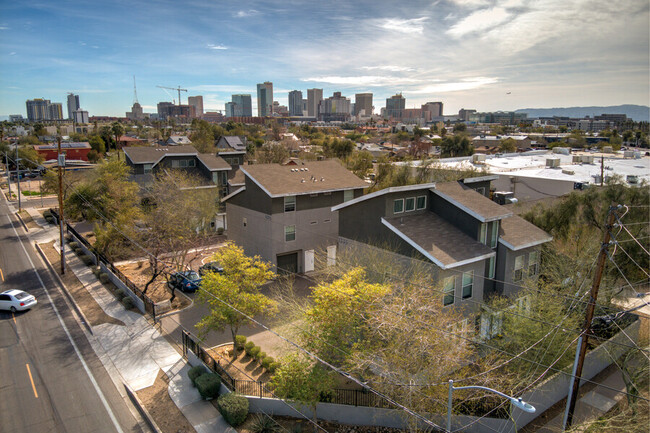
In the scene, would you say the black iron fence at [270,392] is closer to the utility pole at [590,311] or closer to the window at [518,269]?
the utility pole at [590,311]

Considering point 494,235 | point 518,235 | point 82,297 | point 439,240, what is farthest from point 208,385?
point 518,235

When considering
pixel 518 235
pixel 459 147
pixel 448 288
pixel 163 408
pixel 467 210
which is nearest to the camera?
pixel 163 408

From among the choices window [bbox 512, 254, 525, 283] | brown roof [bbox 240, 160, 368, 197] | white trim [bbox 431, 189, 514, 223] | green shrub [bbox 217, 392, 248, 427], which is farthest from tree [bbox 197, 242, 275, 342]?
window [bbox 512, 254, 525, 283]

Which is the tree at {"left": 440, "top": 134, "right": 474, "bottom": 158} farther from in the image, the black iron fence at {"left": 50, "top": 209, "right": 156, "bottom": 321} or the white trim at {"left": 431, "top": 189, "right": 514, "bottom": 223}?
the black iron fence at {"left": 50, "top": 209, "right": 156, "bottom": 321}

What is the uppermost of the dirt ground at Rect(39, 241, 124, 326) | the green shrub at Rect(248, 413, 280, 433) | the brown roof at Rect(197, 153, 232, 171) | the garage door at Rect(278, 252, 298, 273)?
the brown roof at Rect(197, 153, 232, 171)

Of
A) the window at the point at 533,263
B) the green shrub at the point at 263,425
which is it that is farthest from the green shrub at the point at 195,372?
the window at the point at 533,263

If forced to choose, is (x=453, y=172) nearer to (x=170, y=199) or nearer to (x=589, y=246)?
(x=589, y=246)

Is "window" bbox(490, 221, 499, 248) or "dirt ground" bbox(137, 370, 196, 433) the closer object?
"dirt ground" bbox(137, 370, 196, 433)

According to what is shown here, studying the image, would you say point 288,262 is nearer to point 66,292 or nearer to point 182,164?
point 66,292
